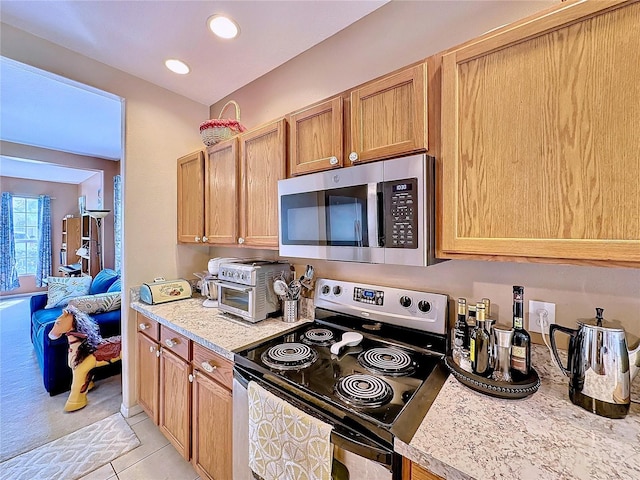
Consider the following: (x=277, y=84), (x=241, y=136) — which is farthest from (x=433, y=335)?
(x=277, y=84)

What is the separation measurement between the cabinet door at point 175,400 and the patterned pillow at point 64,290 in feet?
8.87

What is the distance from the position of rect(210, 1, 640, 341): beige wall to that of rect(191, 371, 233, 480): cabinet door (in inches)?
33.9

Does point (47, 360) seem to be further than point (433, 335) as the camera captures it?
Yes

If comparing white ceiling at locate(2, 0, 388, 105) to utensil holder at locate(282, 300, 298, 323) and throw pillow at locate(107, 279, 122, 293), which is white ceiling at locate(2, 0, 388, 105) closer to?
utensil holder at locate(282, 300, 298, 323)

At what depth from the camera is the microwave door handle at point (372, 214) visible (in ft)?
3.65

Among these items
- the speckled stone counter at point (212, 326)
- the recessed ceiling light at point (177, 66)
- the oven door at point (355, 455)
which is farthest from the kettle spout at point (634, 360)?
the recessed ceiling light at point (177, 66)

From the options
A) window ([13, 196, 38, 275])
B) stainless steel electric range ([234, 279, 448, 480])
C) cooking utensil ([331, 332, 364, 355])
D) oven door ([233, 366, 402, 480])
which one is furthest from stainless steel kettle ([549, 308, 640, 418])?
window ([13, 196, 38, 275])

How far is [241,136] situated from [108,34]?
994 millimetres

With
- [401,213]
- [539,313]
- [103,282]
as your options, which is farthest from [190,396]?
[103,282]

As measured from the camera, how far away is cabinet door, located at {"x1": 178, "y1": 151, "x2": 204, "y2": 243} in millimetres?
2131

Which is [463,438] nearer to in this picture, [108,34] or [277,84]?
[277,84]

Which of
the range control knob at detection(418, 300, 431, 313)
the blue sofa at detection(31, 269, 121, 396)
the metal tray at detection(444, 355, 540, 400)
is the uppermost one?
the range control knob at detection(418, 300, 431, 313)

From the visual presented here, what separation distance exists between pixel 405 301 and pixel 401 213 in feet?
1.65

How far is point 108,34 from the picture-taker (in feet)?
5.54
